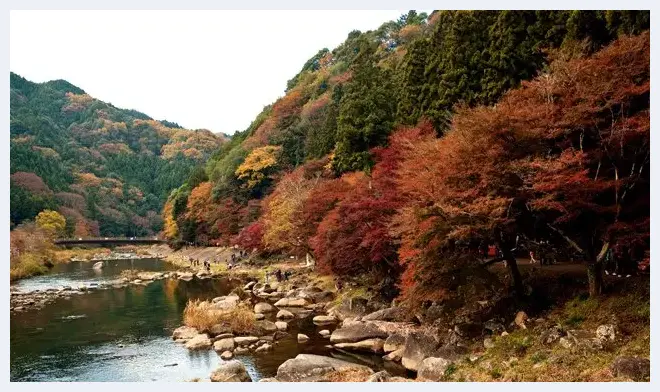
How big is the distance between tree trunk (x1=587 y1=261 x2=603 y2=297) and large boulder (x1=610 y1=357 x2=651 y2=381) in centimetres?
486

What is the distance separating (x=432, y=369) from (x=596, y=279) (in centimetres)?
595

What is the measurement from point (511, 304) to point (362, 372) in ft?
20.3

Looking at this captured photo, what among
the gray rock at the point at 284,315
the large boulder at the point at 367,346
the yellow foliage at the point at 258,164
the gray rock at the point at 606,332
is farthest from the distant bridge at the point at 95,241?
the gray rock at the point at 606,332

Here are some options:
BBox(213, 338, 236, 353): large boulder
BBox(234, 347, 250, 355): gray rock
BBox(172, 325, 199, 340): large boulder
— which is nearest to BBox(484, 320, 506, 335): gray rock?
BBox(234, 347, 250, 355): gray rock

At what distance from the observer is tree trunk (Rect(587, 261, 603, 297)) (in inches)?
623

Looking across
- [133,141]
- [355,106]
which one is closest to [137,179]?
[133,141]

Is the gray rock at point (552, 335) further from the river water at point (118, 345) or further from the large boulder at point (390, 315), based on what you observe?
the large boulder at point (390, 315)

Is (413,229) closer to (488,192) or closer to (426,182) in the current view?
(426,182)

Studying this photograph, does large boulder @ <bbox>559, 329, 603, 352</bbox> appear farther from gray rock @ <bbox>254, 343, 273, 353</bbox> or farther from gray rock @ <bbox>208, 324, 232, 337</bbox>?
gray rock @ <bbox>208, 324, 232, 337</bbox>

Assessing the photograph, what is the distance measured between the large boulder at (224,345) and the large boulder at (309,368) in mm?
5034

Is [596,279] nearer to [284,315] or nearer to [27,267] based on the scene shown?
[284,315]

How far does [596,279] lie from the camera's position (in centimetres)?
1600

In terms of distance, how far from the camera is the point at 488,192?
1555 cm

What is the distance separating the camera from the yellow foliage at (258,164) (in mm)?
64375
